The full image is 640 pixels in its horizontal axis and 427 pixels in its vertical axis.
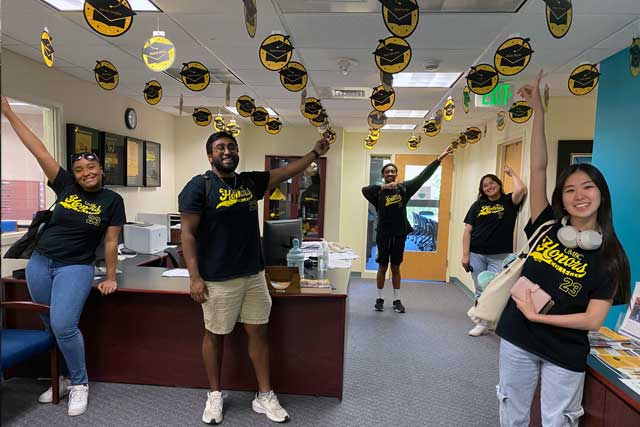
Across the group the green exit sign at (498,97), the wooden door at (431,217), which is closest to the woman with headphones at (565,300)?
the green exit sign at (498,97)

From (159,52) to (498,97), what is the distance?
2806 mm

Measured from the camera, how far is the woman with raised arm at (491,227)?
12.2 feet

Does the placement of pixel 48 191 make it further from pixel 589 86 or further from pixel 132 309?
pixel 589 86

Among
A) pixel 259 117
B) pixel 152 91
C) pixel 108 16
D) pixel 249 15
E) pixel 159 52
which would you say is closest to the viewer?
pixel 249 15

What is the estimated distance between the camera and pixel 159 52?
215 centimetres

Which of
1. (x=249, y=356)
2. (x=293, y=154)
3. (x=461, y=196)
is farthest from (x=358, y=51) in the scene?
(x=461, y=196)

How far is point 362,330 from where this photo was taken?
3.99 metres

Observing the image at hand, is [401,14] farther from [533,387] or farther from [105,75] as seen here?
[105,75]

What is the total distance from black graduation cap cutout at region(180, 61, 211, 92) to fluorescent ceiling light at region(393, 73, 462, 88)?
151 cm

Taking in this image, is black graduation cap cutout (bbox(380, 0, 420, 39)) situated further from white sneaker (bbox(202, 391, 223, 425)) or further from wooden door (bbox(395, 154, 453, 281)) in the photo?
wooden door (bbox(395, 154, 453, 281))

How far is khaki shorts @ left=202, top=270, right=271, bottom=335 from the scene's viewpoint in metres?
2.27

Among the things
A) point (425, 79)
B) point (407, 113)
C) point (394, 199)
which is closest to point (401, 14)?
point (425, 79)

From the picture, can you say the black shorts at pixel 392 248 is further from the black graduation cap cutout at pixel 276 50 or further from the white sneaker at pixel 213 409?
the black graduation cap cutout at pixel 276 50

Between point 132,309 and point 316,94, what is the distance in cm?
261
